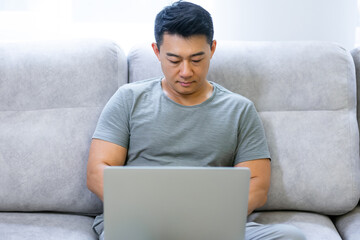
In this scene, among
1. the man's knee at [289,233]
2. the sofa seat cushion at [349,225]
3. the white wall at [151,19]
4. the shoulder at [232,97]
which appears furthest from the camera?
the white wall at [151,19]

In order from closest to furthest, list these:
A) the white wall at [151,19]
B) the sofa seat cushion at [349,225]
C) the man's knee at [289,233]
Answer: the man's knee at [289,233] < the sofa seat cushion at [349,225] < the white wall at [151,19]

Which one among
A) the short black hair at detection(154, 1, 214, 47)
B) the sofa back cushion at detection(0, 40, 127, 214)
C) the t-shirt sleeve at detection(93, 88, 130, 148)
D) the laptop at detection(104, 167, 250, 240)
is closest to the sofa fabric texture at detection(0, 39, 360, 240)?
the sofa back cushion at detection(0, 40, 127, 214)

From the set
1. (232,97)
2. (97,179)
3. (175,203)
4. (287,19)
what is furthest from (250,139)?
(287,19)

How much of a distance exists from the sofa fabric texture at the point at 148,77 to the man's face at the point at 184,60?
0.21 metres

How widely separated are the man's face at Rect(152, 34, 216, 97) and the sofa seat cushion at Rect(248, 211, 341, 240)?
55cm

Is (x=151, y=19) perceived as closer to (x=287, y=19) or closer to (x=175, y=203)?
(x=287, y=19)

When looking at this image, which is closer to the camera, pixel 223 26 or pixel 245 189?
pixel 245 189

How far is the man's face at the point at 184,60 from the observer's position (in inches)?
64.2

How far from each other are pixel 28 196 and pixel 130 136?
443 millimetres

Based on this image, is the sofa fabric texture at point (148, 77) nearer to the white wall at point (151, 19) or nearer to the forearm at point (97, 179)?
the forearm at point (97, 179)

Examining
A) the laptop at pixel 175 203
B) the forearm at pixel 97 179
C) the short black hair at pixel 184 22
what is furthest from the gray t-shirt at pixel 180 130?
the laptop at pixel 175 203

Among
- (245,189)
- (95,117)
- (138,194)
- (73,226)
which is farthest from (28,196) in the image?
(245,189)

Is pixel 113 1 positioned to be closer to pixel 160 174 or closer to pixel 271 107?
pixel 271 107

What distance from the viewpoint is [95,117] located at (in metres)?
1.81
